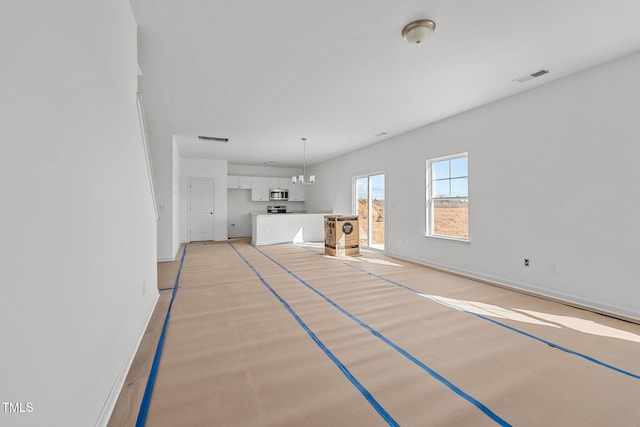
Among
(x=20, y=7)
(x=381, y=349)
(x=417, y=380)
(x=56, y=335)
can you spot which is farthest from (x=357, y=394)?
(x=20, y=7)

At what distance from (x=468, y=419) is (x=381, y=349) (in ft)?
2.54

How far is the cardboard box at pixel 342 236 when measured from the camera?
627 centimetres

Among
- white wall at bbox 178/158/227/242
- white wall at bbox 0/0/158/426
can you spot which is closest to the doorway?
white wall at bbox 178/158/227/242

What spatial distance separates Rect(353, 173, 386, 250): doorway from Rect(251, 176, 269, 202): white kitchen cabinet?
377 centimetres

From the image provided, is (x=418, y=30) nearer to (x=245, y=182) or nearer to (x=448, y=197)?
(x=448, y=197)

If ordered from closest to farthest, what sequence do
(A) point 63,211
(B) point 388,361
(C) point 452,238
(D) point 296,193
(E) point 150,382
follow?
1. (A) point 63,211
2. (E) point 150,382
3. (B) point 388,361
4. (C) point 452,238
5. (D) point 296,193

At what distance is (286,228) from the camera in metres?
8.30

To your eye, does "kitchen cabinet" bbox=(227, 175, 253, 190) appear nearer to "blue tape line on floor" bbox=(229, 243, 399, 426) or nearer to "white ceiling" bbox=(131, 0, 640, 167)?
"white ceiling" bbox=(131, 0, 640, 167)

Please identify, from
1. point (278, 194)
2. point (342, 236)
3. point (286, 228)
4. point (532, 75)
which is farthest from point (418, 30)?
point (278, 194)

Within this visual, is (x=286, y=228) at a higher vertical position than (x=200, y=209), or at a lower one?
lower

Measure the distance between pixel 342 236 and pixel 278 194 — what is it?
15.3 ft

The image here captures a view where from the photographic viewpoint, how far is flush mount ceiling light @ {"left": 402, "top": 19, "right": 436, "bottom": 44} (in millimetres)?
2336

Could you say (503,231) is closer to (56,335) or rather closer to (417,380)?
(417,380)

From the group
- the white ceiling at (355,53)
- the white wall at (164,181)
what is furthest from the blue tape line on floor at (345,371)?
the white wall at (164,181)
